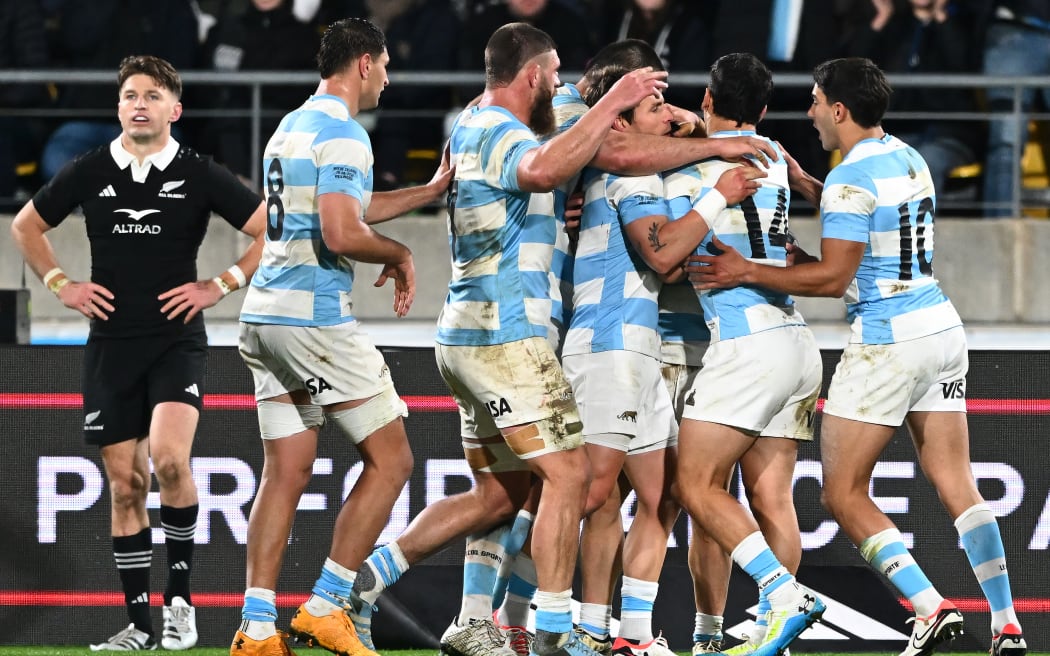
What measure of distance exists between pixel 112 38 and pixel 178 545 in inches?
196

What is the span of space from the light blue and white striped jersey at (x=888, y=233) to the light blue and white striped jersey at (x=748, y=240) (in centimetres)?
19

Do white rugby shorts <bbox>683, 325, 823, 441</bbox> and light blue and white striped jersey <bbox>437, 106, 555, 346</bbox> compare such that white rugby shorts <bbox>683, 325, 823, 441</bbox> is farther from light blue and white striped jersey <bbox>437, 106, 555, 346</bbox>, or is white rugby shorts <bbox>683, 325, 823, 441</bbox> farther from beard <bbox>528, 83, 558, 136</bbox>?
beard <bbox>528, 83, 558, 136</bbox>

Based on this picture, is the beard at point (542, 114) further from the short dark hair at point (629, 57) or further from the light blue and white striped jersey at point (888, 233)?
the light blue and white striped jersey at point (888, 233)

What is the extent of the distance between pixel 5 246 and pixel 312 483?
3.46 metres

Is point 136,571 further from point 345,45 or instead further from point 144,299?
point 345,45

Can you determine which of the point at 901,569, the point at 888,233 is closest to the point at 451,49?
the point at 888,233

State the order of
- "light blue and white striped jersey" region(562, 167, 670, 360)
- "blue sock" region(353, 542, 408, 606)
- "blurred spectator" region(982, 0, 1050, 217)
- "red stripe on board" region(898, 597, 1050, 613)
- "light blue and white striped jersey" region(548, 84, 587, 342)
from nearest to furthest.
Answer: "light blue and white striped jersey" region(562, 167, 670, 360) < "blue sock" region(353, 542, 408, 606) < "light blue and white striped jersey" region(548, 84, 587, 342) < "red stripe on board" region(898, 597, 1050, 613) < "blurred spectator" region(982, 0, 1050, 217)

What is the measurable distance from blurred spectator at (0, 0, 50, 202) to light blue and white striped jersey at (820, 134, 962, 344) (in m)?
6.03

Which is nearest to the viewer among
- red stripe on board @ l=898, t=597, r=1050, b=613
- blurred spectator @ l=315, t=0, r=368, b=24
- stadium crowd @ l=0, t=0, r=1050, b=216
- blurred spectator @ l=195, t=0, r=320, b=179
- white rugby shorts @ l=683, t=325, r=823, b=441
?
white rugby shorts @ l=683, t=325, r=823, b=441

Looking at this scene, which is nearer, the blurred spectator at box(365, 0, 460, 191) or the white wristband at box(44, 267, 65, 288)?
the white wristband at box(44, 267, 65, 288)

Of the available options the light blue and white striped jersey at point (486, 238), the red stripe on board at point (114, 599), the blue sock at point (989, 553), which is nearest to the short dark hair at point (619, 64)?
the light blue and white striped jersey at point (486, 238)

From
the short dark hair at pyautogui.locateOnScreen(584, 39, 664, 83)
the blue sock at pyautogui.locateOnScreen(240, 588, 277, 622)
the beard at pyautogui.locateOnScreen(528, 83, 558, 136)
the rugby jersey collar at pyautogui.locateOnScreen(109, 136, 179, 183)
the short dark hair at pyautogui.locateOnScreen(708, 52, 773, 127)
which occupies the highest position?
the short dark hair at pyautogui.locateOnScreen(584, 39, 664, 83)

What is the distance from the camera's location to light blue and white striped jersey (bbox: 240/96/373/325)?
575cm

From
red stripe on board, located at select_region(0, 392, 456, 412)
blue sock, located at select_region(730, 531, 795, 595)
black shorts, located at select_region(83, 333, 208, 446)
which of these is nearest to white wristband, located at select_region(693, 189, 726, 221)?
blue sock, located at select_region(730, 531, 795, 595)
